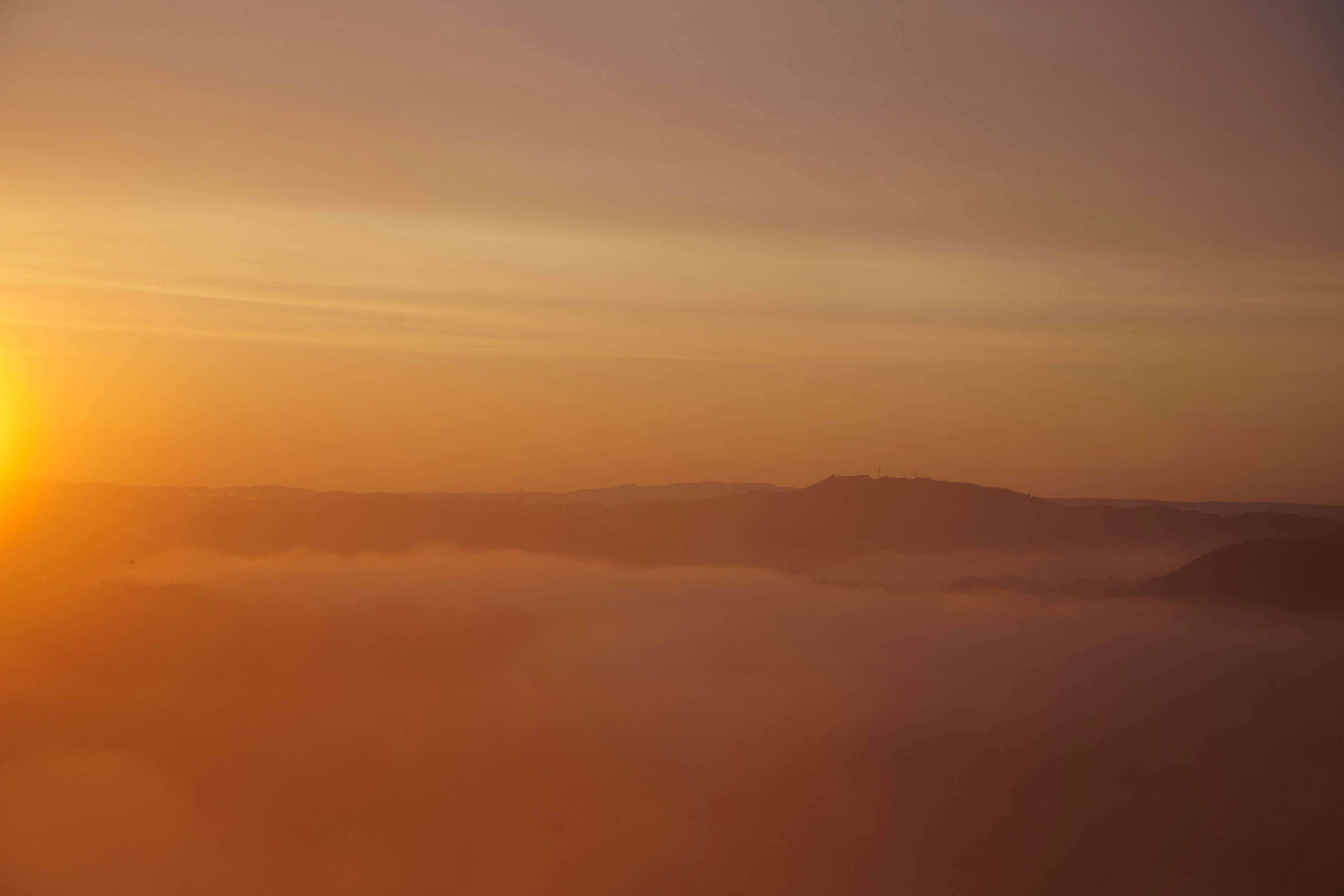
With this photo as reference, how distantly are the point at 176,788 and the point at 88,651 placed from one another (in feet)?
102

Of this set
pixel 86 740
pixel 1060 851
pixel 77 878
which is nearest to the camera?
pixel 77 878

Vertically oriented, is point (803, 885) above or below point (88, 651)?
below

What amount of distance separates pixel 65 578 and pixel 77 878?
55977 mm

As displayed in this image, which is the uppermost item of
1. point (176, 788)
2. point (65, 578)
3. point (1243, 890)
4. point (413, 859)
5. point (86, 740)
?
point (65, 578)

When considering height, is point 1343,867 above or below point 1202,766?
below

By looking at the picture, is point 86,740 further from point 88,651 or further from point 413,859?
point 413,859

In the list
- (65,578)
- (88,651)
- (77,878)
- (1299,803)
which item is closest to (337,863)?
(77,878)

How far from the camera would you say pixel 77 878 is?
169m

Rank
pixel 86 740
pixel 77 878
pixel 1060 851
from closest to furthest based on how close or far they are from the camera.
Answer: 1. pixel 77 878
2. pixel 86 740
3. pixel 1060 851

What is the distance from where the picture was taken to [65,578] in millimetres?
196125

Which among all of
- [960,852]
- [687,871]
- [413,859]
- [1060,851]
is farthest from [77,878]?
[1060,851]

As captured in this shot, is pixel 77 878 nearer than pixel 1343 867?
Yes

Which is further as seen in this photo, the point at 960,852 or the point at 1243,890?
the point at 960,852

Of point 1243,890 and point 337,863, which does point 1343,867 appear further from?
point 337,863
